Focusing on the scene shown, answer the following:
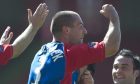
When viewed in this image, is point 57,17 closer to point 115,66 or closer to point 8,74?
point 115,66

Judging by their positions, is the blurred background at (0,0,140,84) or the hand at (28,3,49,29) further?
the blurred background at (0,0,140,84)

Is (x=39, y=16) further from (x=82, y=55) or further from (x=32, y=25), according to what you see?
(x=82, y=55)

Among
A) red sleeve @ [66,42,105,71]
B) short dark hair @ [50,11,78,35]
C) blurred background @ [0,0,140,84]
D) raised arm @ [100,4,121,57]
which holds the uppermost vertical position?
short dark hair @ [50,11,78,35]

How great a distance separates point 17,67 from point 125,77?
459 centimetres

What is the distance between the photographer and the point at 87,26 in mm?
9672

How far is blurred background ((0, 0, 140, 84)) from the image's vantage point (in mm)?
9602

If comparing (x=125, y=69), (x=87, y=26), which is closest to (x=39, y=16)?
(x=125, y=69)

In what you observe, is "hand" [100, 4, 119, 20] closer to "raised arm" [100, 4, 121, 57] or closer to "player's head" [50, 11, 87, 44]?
"raised arm" [100, 4, 121, 57]

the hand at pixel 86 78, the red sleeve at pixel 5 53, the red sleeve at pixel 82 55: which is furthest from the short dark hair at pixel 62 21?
the hand at pixel 86 78

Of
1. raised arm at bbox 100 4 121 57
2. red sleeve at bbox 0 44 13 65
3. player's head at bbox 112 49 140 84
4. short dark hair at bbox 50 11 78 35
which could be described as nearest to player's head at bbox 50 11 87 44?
short dark hair at bbox 50 11 78 35

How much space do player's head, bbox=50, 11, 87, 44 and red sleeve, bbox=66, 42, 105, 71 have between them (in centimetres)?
8

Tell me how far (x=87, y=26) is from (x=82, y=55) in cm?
511

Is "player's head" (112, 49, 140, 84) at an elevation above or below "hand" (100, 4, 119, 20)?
below

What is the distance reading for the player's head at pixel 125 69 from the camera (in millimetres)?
5281
